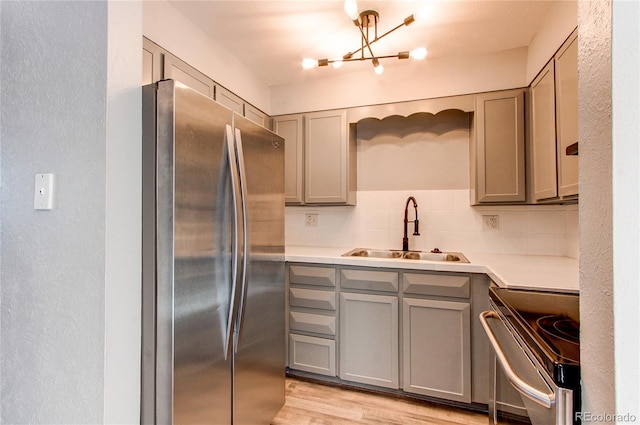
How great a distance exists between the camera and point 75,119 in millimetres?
969

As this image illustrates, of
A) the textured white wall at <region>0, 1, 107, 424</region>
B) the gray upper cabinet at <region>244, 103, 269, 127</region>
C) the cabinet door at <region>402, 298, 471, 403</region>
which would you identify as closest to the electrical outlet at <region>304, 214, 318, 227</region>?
the gray upper cabinet at <region>244, 103, 269, 127</region>

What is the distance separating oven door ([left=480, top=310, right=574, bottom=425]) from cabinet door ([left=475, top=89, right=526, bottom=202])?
Answer: 130cm

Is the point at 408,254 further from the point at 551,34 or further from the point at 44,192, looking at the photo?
the point at 44,192

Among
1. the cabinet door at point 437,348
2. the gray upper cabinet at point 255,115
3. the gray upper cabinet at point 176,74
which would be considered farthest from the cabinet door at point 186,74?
the cabinet door at point 437,348

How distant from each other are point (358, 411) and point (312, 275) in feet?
2.87

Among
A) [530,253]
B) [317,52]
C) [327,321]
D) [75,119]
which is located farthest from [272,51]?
[530,253]

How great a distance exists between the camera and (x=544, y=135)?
1871 millimetres

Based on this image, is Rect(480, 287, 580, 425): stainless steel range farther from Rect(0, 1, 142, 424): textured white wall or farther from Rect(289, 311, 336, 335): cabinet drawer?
Rect(0, 1, 142, 424): textured white wall

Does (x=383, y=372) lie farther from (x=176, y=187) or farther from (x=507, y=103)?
(x=507, y=103)

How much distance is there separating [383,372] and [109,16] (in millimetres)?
2240

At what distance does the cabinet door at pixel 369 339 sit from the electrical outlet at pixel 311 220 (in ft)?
3.13

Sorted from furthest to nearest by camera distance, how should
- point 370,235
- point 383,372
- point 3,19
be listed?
point 370,235 → point 383,372 → point 3,19
